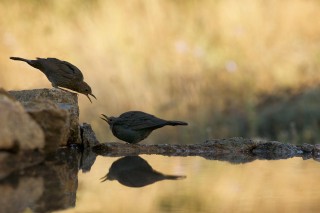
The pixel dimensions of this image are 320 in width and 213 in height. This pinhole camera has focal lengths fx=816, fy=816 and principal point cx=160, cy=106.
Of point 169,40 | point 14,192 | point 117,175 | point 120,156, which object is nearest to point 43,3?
point 169,40

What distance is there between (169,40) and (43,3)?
4.86 feet

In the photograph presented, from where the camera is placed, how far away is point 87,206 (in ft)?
10.1

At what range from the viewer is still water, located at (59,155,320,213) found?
3.08 metres

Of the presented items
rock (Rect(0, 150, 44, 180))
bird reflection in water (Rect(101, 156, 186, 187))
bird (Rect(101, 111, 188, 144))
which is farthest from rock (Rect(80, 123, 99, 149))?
rock (Rect(0, 150, 44, 180))

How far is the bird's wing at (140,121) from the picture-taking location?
186 inches

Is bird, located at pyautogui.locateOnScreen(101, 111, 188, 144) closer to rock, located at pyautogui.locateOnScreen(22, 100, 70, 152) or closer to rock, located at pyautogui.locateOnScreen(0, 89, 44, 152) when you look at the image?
rock, located at pyautogui.locateOnScreen(22, 100, 70, 152)

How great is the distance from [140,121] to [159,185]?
120 centimetres

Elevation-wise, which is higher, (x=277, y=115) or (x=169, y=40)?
(x=169, y=40)

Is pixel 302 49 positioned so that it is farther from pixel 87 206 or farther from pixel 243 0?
pixel 87 206

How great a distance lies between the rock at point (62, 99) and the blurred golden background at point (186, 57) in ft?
9.07

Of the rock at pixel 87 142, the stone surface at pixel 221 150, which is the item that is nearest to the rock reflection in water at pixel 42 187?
the rock at pixel 87 142

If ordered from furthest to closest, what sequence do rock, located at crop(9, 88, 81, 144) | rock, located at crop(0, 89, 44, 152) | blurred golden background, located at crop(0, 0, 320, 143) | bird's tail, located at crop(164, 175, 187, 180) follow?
blurred golden background, located at crop(0, 0, 320, 143)
rock, located at crop(9, 88, 81, 144)
bird's tail, located at crop(164, 175, 187, 180)
rock, located at crop(0, 89, 44, 152)

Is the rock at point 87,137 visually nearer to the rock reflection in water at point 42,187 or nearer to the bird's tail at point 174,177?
the rock reflection in water at point 42,187

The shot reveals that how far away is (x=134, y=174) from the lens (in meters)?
3.90
